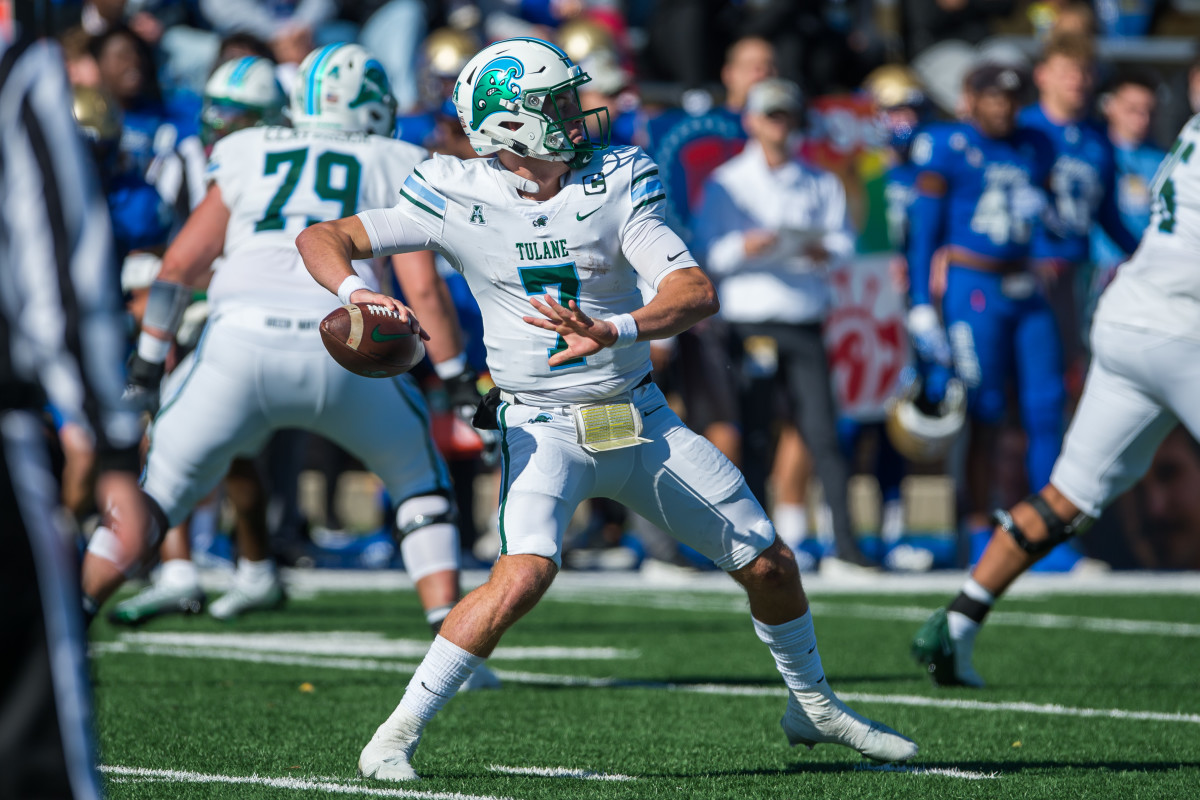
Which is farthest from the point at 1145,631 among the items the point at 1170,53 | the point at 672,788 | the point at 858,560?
the point at 1170,53

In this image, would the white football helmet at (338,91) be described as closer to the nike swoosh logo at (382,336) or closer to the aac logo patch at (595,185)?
the aac logo patch at (595,185)

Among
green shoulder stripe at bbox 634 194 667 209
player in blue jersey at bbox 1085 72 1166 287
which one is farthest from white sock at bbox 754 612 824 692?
player in blue jersey at bbox 1085 72 1166 287

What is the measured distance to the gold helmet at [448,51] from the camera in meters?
10.0

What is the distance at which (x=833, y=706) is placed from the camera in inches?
172

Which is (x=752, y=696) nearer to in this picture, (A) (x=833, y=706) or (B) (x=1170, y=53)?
(A) (x=833, y=706)

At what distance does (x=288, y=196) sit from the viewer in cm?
566

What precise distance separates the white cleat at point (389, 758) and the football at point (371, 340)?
882mm

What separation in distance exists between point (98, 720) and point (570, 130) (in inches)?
90.6

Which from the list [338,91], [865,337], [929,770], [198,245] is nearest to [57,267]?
[929,770]

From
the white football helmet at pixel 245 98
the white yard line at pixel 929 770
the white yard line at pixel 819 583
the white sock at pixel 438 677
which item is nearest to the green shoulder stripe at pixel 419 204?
the white sock at pixel 438 677

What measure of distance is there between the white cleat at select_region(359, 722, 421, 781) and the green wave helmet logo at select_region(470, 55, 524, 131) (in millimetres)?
1563

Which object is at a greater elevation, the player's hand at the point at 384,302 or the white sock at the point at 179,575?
the player's hand at the point at 384,302

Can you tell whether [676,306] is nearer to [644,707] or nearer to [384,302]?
[384,302]

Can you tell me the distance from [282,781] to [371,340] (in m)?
1.09
